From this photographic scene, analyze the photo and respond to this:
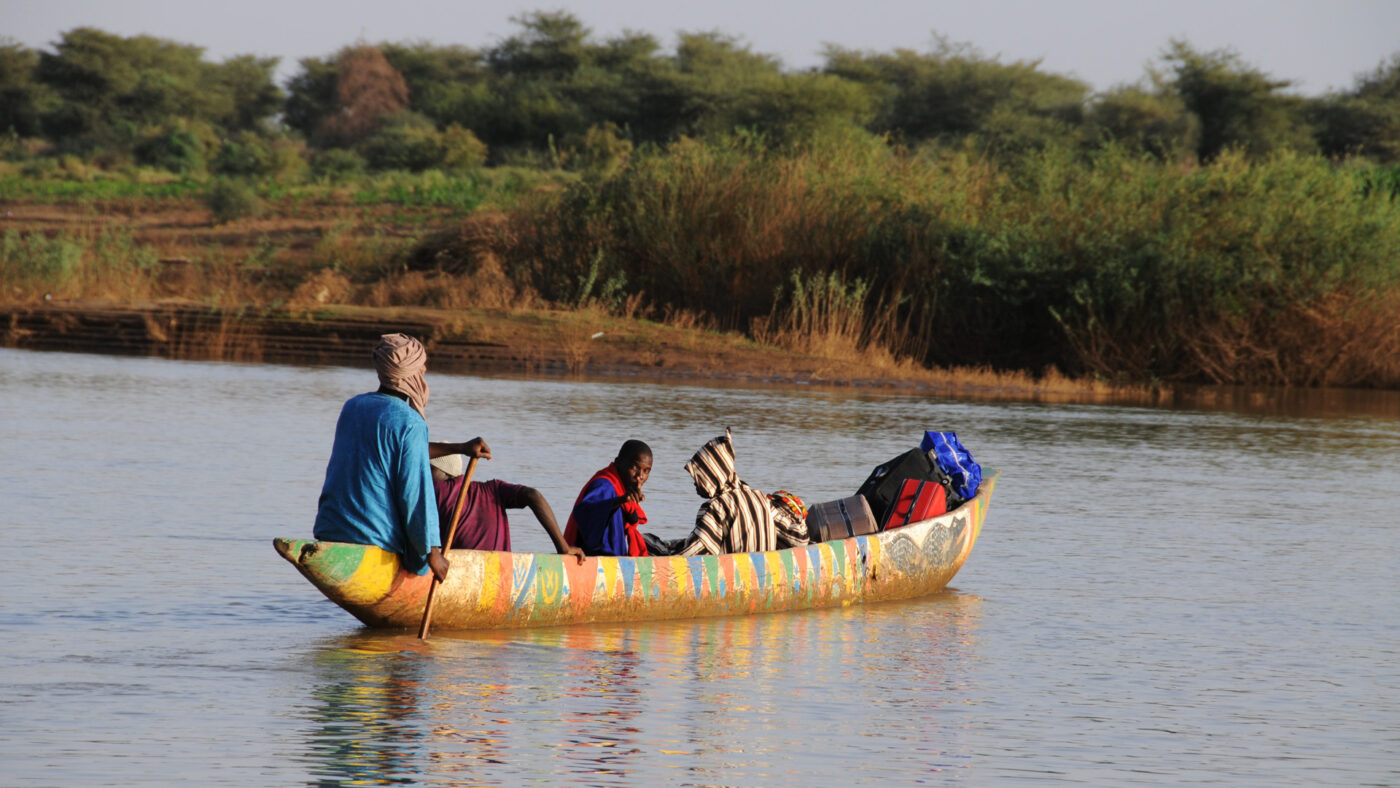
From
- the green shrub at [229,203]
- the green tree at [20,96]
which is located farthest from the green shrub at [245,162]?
the green tree at [20,96]

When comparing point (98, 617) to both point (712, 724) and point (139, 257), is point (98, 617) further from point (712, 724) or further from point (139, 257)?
point (139, 257)

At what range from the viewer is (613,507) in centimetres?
874

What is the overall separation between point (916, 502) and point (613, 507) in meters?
2.42

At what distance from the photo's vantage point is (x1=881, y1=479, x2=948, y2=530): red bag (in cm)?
1040

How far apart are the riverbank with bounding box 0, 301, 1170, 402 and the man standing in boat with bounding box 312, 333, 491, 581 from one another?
58.5ft

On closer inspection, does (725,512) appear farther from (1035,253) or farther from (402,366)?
(1035,253)

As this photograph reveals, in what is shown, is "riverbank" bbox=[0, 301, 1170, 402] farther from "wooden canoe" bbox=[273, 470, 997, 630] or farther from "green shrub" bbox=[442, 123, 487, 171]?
"green shrub" bbox=[442, 123, 487, 171]

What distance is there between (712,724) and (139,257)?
2557 centimetres

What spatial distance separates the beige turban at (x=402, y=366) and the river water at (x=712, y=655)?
122 centimetres

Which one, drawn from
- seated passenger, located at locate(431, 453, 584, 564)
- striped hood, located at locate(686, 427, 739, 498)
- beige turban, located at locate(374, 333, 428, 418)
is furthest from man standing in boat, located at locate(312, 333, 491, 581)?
striped hood, located at locate(686, 427, 739, 498)

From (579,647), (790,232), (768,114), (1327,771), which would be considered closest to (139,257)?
(790,232)

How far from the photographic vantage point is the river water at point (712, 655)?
6543 mm

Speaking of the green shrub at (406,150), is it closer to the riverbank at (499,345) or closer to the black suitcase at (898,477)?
the riverbank at (499,345)

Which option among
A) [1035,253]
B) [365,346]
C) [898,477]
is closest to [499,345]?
[365,346]
